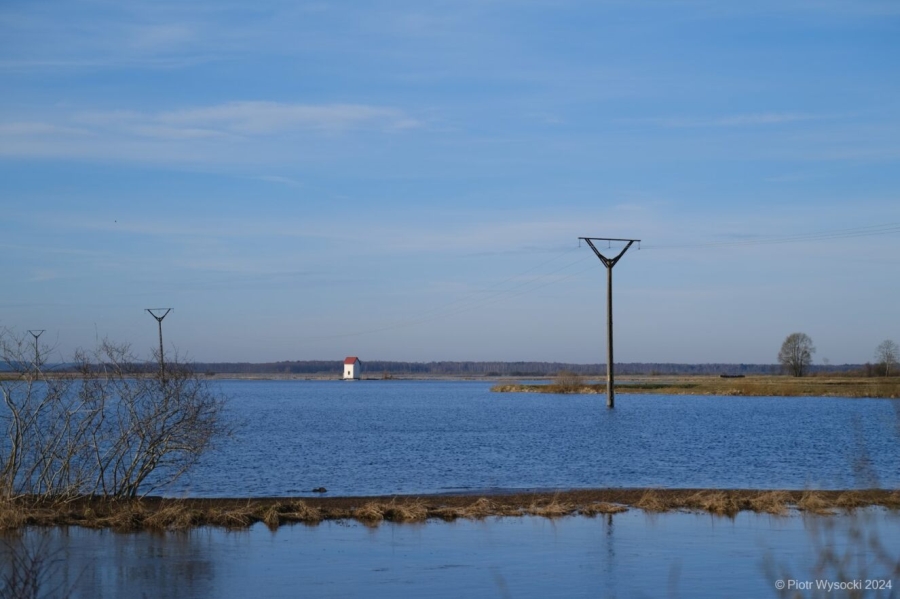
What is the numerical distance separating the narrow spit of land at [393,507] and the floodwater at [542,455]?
307cm

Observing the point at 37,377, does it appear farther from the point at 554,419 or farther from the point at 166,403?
the point at 554,419

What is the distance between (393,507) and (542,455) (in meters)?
18.1

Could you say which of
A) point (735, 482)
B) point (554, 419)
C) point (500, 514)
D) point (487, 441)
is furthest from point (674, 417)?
point (500, 514)

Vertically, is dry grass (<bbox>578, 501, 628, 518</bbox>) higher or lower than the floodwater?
higher

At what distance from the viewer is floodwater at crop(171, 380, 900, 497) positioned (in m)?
29.0

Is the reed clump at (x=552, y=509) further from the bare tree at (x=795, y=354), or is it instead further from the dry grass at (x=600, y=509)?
the bare tree at (x=795, y=354)

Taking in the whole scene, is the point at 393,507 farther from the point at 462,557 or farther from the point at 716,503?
the point at 716,503

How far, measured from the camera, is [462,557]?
55.2ft

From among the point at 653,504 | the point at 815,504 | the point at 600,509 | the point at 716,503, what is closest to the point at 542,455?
the point at 653,504

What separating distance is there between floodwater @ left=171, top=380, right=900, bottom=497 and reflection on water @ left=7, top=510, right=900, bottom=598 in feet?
10.8

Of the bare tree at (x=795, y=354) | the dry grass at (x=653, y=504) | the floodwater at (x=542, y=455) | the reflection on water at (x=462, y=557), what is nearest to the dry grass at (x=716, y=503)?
the dry grass at (x=653, y=504)

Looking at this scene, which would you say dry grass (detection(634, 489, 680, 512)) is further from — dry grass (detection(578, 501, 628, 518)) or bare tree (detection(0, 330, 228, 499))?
bare tree (detection(0, 330, 228, 499))

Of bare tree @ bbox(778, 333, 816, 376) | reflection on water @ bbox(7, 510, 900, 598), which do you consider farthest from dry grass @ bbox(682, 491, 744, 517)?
bare tree @ bbox(778, 333, 816, 376)

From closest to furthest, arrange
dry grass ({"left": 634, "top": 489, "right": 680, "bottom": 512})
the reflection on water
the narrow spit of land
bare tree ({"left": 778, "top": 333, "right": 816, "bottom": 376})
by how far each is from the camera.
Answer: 1. the reflection on water
2. the narrow spit of land
3. dry grass ({"left": 634, "top": 489, "right": 680, "bottom": 512})
4. bare tree ({"left": 778, "top": 333, "right": 816, "bottom": 376})
